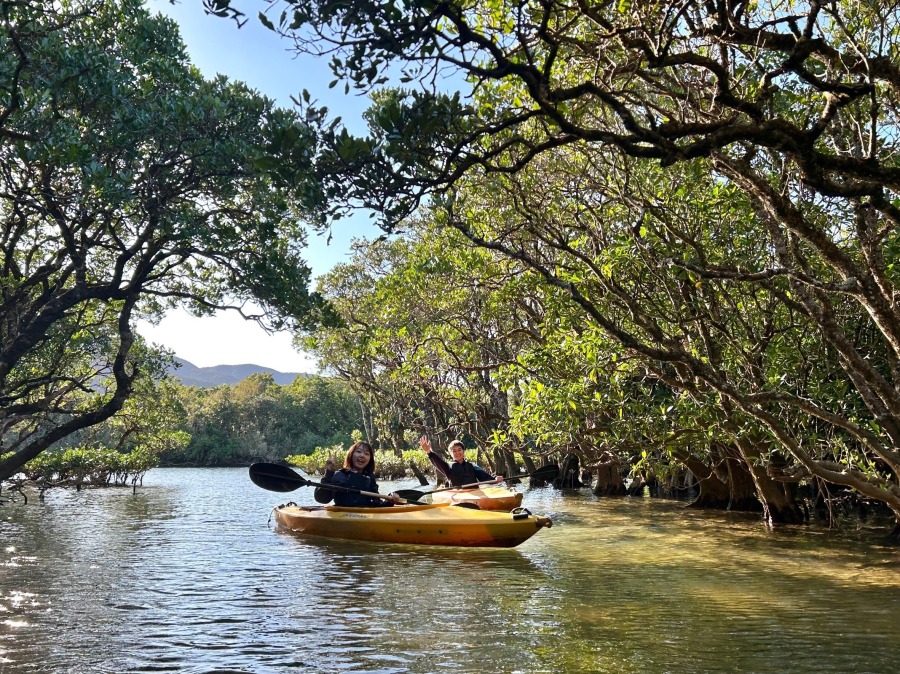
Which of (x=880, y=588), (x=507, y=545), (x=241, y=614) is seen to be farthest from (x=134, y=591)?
(x=880, y=588)

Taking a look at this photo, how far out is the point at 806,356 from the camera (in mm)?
11273

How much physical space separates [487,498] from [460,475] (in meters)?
1.73

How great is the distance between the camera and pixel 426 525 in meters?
12.2

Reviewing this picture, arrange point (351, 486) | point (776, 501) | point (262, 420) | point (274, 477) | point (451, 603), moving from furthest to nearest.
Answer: point (262, 420), point (776, 501), point (274, 477), point (351, 486), point (451, 603)

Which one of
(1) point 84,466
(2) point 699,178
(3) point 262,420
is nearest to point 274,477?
(2) point 699,178

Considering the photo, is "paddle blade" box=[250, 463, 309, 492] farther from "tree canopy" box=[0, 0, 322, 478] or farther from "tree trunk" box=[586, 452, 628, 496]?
"tree trunk" box=[586, 452, 628, 496]

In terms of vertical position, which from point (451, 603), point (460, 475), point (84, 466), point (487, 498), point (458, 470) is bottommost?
point (451, 603)

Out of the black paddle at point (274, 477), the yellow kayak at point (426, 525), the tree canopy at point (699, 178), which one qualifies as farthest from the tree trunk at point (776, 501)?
the black paddle at point (274, 477)

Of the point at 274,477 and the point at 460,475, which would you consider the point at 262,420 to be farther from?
the point at 274,477

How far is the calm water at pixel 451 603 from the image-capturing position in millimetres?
5844

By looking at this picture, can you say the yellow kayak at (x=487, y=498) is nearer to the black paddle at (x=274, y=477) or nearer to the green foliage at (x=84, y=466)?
the black paddle at (x=274, y=477)

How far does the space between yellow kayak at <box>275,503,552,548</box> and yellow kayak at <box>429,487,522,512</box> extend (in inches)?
92.8

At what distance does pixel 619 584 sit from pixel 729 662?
3.44 m

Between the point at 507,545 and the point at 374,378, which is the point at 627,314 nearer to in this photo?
the point at 507,545
